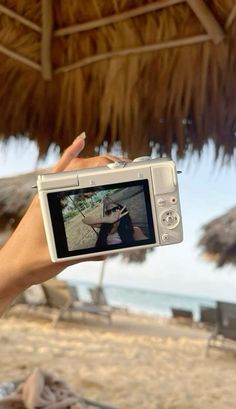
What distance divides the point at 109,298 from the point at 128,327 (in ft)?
0.27

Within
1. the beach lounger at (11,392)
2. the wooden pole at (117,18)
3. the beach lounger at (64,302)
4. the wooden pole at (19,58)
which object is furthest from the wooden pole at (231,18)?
the beach lounger at (11,392)

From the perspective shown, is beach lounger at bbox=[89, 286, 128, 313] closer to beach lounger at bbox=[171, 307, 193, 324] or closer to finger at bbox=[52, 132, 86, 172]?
beach lounger at bbox=[171, 307, 193, 324]

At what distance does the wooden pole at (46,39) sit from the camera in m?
1.63

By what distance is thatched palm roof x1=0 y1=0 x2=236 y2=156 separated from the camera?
4.83 feet

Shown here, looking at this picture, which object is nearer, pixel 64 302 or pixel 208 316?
pixel 208 316

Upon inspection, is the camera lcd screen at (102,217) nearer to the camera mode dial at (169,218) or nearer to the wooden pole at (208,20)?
the camera mode dial at (169,218)

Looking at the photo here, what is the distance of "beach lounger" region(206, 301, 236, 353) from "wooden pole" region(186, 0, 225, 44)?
572 mm

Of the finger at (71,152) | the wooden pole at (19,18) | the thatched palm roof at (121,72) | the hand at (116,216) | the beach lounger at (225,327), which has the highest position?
the wooden pole at (19,18)

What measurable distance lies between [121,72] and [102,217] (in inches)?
39.6

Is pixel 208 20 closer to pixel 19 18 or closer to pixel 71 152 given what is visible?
pixel 19 18

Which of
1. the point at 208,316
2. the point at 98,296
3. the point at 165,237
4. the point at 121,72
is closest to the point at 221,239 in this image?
the point at 208,316

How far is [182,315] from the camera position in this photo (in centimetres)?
151

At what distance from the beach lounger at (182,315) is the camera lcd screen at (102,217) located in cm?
88

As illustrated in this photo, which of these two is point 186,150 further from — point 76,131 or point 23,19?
point 23,19
